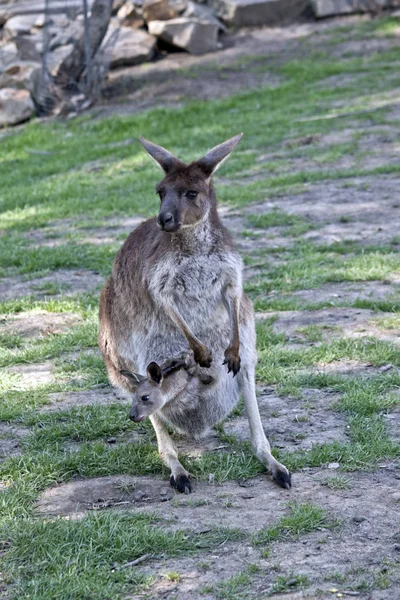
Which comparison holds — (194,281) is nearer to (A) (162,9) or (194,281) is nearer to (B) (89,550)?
(B) (89,550)

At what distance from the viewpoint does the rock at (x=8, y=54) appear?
45.0 feet

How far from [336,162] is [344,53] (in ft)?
18.3

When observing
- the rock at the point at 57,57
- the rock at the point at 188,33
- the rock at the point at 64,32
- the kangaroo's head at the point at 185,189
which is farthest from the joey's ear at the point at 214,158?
the rock at the point at 188,33

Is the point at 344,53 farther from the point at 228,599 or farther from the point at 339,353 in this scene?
the point at 228,599

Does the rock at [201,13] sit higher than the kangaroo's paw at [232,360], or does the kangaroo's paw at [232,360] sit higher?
the rock at [201,13]

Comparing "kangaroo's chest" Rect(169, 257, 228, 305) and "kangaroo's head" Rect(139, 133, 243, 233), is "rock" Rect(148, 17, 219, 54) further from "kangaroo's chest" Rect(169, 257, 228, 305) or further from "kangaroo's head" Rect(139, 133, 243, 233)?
"kangaroo's chest" Rect(169, 257, 228, 305)

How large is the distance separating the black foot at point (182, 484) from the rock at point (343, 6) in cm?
1322

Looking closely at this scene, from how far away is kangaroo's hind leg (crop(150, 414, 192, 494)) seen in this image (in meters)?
3.56

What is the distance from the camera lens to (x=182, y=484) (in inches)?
140

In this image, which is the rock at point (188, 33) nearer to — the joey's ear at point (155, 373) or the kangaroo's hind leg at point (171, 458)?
the kangaroo's hind leg at point (171, 458)

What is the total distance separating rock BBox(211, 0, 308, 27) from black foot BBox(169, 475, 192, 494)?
1300 centimetres

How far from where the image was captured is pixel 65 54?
41.3 ft

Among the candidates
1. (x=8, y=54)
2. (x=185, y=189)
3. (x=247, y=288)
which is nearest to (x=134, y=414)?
(x=185, y=189)

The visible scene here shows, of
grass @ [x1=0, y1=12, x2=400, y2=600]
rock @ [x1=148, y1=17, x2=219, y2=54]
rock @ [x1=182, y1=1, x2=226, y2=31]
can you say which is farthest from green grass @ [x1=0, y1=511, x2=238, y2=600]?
rock @ [x1=182, y1=1, x2=226, y2=31]
